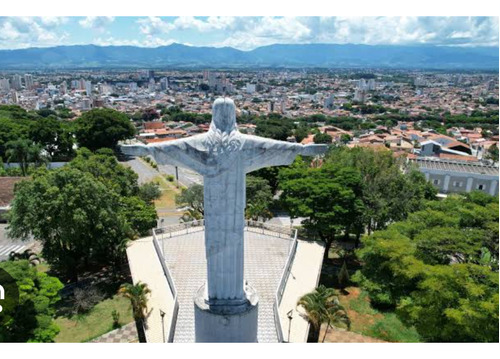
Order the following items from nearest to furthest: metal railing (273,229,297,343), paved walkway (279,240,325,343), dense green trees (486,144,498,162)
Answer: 1. metal railing (273,229,297,343)
2. paved walkway (279,240,325,343)
3. dense green trees (486,144,498,162)

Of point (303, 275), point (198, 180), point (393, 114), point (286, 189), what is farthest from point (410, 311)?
point (393, 114)

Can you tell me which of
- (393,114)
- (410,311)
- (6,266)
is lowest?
(393,114)

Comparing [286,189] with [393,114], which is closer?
[286,189]

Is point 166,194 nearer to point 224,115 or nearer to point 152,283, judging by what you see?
point 152,283

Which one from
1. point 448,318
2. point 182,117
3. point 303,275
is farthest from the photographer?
point 182,117

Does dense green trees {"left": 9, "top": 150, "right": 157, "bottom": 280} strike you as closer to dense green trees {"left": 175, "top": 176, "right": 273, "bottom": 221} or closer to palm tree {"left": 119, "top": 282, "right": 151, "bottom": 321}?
palm tree {"left": 119, "top": 282, "right": 151, "bottom": 321}

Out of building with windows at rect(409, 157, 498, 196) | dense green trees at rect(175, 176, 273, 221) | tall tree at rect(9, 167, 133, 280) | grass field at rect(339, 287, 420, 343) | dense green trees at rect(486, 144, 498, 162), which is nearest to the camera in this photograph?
grass field at rect(339, 287, 420, 343)

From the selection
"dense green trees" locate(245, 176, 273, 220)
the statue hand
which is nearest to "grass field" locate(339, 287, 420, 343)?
"dense green trees" locate(245, 176, 273, 220)

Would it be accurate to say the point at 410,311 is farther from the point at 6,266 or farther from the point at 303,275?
the point at 6,266
